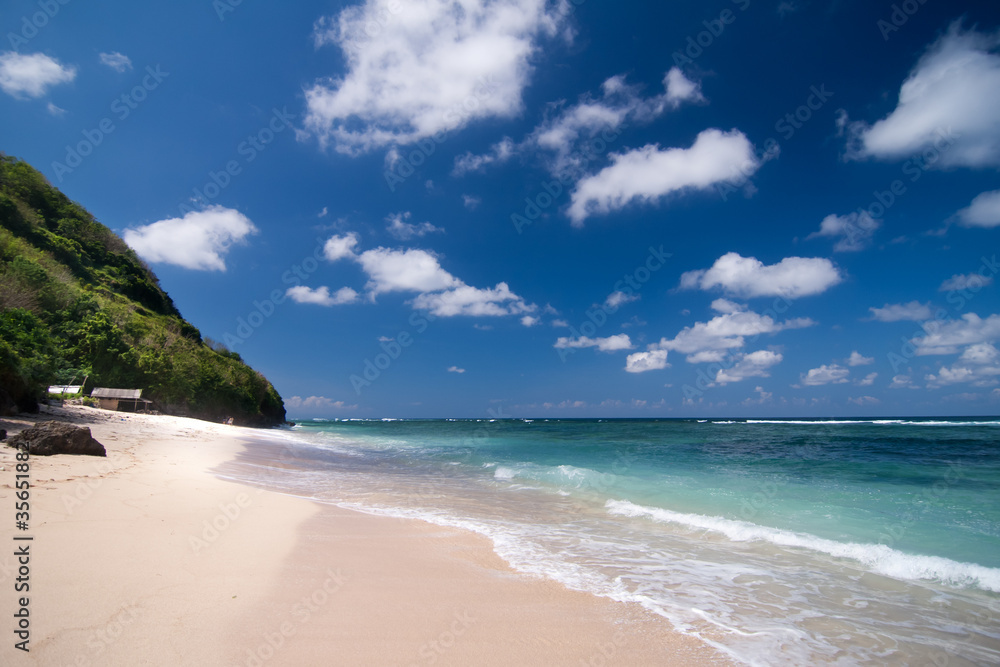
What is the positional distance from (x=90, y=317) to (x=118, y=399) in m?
6.34

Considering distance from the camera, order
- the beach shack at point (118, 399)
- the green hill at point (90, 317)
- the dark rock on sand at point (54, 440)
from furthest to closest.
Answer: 1. the beach shack at point (118, 399)
2. the green hill at point (90, 317)
3. the dark rock on sand at point (54, 440)

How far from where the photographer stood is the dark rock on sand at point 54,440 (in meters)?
7.17

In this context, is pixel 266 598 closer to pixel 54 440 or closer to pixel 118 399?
pixel 54 440

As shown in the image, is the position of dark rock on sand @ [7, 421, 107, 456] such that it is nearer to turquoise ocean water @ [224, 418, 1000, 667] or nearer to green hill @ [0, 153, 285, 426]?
turquoise ocean water @ [224, 418, 1000, 667]

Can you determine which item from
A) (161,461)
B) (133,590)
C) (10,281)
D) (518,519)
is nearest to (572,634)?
(133,590)

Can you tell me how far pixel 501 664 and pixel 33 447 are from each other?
29.8 feet

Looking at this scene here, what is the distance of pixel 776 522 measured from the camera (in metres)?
8.31

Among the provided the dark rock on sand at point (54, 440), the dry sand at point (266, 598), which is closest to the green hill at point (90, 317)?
the dark rock on sand at point (54, 440)

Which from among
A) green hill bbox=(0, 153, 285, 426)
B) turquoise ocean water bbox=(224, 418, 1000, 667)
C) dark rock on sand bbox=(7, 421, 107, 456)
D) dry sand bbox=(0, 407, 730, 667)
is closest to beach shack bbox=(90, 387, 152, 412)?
green hill bbox=(0, 153, 285, 426)

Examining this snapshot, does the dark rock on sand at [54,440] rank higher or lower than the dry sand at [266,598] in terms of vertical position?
higher

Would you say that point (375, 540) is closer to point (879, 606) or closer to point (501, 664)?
point (501, 664)

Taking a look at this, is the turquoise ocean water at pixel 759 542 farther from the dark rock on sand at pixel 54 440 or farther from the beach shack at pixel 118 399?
the beach shack at pixel 118 399

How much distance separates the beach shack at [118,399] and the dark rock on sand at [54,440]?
98.9 ft

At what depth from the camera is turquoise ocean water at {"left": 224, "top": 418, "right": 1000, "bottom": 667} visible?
409 cm
